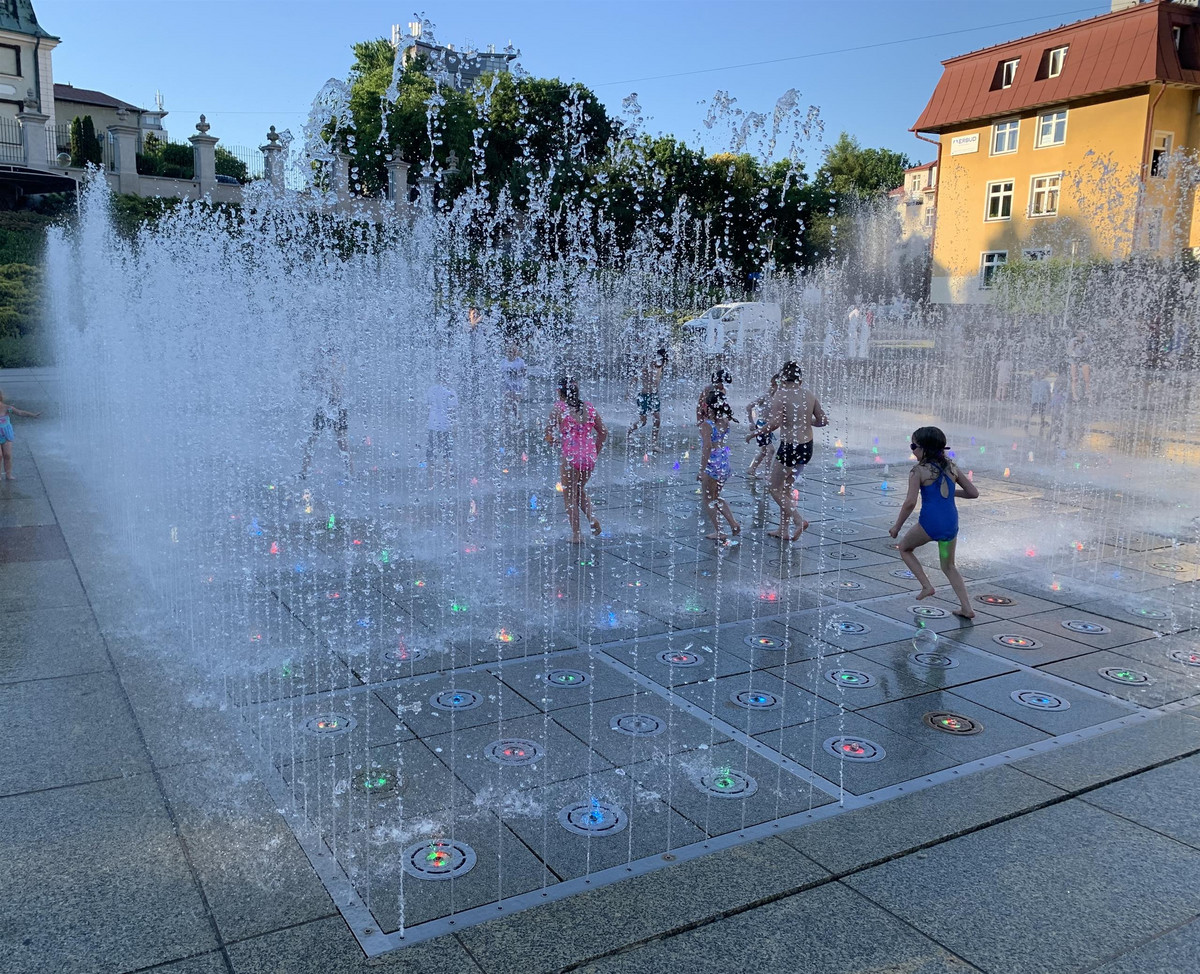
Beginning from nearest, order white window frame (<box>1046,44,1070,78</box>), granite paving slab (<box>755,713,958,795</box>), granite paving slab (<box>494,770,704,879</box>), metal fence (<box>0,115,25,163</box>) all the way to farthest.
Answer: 1. granite paving slab (<box>494,770,704,879</box>)
2. granite paving slab (<box>755,713,958,795</box>)
3. white window frame (<box>1046,44,1070,78</box>)
4. metal fence (<box>0,115,25,163</box>)

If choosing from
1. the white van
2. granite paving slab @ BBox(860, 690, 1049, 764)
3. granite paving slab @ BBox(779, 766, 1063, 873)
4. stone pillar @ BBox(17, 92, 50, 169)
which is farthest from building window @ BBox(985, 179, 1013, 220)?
granite paving slab @ BBox(779, 766, 1063, 873)

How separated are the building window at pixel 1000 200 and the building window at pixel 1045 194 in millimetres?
938

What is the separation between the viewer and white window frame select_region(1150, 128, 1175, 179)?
98.9 feet

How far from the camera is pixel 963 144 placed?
36.5 m

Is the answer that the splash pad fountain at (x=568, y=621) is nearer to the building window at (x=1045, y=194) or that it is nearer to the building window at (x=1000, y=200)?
the building window at (x=1045, y=194)

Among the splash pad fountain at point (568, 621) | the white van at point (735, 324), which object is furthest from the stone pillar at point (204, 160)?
the splash pad fountain at point (568, 621)

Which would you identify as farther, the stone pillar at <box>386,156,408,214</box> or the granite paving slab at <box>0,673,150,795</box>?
the stone pillar at <box>386,156,408,214</box>

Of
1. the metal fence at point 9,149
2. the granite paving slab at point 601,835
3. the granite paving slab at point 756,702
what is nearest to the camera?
the granite paving slab at point 601,835

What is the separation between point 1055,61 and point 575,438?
106 feet

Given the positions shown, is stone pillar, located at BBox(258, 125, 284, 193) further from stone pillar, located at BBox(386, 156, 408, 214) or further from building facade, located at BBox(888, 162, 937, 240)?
building facade, located at BBox(888, 162, 937, 240)

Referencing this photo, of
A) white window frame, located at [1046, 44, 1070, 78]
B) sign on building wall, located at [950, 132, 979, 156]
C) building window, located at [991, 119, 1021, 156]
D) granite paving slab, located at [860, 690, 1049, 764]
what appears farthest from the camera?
sign on building wall, located at [950, 132, 979, 156]

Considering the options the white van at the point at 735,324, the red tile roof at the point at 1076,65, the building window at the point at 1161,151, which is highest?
the red tile roof at the point at 1076,65

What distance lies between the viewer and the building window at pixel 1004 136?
113 feet

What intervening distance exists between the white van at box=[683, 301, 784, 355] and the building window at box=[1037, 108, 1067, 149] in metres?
11.5
